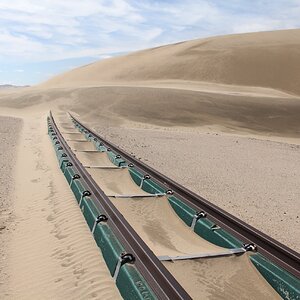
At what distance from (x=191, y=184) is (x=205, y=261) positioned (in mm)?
5874

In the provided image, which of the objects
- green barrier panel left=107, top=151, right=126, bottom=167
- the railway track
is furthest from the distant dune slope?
the railway track

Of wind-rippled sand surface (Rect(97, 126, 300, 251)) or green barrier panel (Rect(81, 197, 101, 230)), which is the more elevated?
green barrier panel (Rect(81, 197, 101, 230))

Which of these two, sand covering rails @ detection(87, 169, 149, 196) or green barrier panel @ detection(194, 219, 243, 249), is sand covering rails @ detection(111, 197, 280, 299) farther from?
sand covering rails @ detection(87, 169, 149, 196)

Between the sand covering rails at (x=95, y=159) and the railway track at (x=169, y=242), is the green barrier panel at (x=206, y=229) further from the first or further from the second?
the sand covering rails at (x=95, y=159)

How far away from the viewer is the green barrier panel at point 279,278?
495 centimetres

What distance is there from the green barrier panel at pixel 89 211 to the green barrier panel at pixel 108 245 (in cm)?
50

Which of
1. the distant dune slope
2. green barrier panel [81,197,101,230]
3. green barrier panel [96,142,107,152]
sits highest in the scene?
the distant dune slope

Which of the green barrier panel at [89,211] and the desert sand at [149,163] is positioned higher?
the green barrier panel at [89,211]

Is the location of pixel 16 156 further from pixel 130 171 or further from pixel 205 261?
pixel 205 261

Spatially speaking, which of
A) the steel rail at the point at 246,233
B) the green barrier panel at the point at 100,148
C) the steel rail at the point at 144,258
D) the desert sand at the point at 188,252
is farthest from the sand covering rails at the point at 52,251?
the green barrier panel at the point at 100,148

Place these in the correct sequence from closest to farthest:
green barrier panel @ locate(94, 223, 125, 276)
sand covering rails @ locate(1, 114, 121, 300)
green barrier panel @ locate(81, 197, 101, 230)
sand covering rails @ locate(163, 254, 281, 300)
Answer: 1. sand covering rails @ locate(163, 254, 281, 300)
2. sand covering rails @ locate(1, 114, 121, 300)
3. green barrier panel @ locate(94, 223, 125, 276)
4. green barrier panel @ locate(81, 197, 101, 230)

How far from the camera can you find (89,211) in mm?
7457

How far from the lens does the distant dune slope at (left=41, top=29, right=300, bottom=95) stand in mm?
87494

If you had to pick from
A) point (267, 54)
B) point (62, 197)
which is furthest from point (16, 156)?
point (267, 54)
